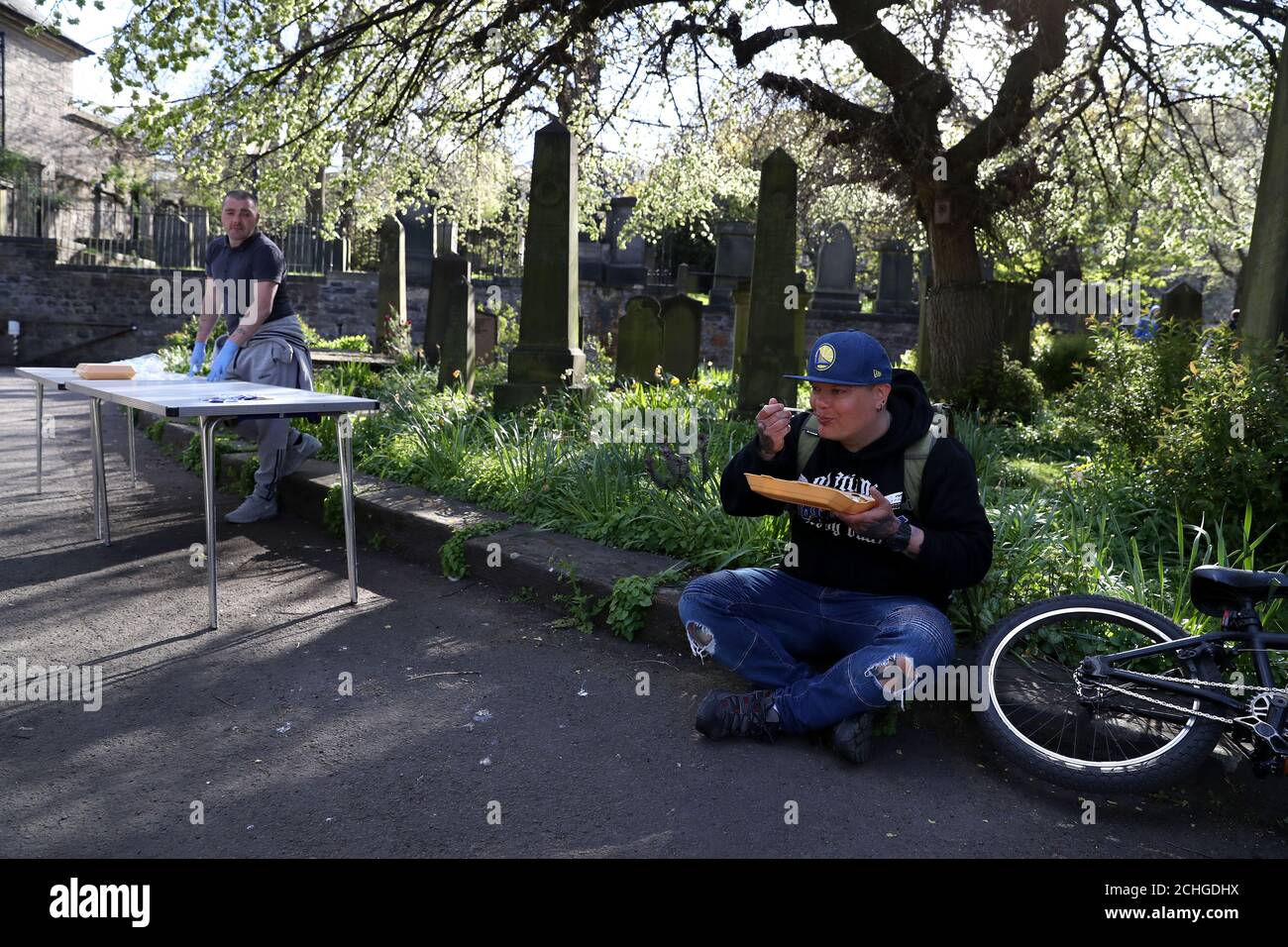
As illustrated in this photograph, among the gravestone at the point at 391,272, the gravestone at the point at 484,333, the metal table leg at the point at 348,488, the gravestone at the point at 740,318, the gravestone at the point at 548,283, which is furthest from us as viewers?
the gravestone at the point at 391,272

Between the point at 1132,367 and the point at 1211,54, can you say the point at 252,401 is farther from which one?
the point at 1211,54

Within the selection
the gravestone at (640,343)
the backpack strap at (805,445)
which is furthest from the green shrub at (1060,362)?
the backpack strap at (805,445)

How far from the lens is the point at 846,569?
148 inches

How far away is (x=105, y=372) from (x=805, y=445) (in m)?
4.09

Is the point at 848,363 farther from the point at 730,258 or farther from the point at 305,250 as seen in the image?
the point at 305,250

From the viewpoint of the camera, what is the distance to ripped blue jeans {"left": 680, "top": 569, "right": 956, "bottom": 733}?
340cm

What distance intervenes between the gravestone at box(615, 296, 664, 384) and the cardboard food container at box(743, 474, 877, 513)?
26.0ft

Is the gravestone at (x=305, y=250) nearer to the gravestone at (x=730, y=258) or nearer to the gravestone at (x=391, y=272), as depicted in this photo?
the gravestone at (x=391, y=272)

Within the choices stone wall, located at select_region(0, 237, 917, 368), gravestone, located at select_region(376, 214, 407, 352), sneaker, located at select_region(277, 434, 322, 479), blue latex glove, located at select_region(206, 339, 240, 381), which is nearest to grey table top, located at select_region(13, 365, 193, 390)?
blue latex glove, located at select_region(206, 339, 240, 381)

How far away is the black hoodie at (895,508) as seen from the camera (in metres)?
3.49

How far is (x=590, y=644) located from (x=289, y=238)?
22867mm

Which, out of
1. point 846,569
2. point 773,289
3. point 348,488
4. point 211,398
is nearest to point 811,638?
point 846,569

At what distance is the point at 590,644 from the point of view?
454cm

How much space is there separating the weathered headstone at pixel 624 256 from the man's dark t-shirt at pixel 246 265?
16.5 m
